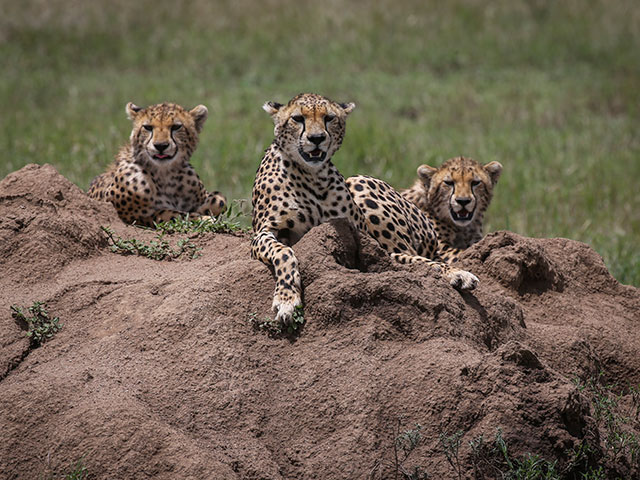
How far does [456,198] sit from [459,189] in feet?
0.25

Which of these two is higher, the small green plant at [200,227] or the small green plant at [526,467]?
Answer: the small green plant at [200,227]

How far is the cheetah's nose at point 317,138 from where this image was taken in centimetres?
500

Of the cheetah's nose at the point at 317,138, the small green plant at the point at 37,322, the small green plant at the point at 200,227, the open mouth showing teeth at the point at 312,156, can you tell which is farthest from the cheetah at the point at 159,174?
the small green plant at the point at 37,322

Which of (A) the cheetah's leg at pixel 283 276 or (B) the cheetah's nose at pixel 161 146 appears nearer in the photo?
(A) the cheetah's leg at pixel 283 276

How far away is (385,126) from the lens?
1193cm

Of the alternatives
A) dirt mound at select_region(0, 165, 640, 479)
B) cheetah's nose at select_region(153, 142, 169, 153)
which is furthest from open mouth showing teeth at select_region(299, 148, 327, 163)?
cheetah's nose at select_region(153, 142, 169, 153)

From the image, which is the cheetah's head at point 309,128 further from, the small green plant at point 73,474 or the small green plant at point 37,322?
the small green plant at point 73,474

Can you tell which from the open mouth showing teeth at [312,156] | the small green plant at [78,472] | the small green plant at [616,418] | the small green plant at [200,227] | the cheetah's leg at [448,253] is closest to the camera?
the small green plant at [78,472]

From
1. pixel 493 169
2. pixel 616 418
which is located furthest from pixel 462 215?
pixel 616 418

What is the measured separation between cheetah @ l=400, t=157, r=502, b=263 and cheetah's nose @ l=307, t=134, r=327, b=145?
2019 millimetres

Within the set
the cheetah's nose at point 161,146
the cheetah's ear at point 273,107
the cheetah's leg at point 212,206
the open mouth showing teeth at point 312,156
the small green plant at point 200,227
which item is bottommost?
the cheetah's leg at point 212,206

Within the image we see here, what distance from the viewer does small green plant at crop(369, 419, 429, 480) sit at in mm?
3979

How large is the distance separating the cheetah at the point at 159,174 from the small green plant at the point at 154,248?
1282mm

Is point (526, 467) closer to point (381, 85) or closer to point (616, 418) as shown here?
point (616, 418)
